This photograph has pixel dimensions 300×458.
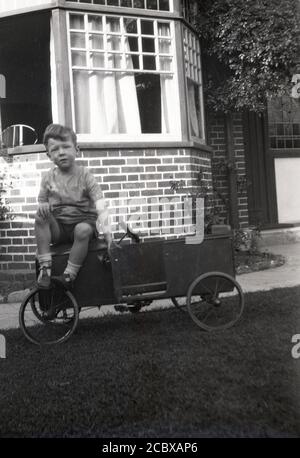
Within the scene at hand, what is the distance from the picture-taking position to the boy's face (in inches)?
155

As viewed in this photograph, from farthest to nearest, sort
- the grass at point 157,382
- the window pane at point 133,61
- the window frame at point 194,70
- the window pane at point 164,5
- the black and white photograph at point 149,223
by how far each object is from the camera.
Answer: the window frame at point 194,70 → the window pane at point 164,5 → the window pane at point 133,61 → the black and white photograph at point 149,223 → the grass at point 157,382

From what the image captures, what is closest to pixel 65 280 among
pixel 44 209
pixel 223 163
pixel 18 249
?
pixel 44 209

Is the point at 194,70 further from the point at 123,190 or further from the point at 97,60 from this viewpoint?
the point at 123,190

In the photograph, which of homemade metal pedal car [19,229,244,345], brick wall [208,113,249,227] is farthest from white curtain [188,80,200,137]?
homemade metal pedal car [19,229,244,345]

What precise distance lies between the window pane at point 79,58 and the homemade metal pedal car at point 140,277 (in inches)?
126

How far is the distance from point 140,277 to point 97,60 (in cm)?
353

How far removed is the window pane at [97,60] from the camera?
648 centimetres

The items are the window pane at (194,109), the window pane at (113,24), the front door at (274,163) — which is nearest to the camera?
the window pane at (113,24)

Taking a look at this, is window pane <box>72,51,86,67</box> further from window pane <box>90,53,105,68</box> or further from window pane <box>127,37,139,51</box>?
window pane <box>127,37,139,51</box>

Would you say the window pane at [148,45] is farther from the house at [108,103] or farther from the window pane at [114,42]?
the window pane at [114,42]

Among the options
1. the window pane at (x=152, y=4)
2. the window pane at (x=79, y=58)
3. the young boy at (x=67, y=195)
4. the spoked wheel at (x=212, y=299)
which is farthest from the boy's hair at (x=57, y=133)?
the window pane at (x=152, y=4)

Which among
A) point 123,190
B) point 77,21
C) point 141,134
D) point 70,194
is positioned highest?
point 77,21

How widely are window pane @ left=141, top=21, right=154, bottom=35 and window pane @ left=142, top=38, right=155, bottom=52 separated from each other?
79mm

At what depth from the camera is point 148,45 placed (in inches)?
266
